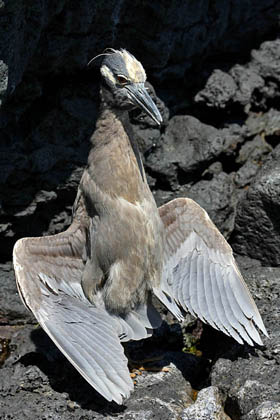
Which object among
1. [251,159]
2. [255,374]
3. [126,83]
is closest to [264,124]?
[251,159]

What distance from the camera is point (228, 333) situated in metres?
4.82

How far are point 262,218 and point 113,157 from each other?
1569 millimetres

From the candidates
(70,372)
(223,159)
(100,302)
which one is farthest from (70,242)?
(223,159)

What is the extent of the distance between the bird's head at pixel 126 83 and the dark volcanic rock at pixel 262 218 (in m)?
1.47

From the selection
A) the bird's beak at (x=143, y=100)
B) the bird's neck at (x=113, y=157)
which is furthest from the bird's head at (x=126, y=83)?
the bird's neck at (x=113, y=157)

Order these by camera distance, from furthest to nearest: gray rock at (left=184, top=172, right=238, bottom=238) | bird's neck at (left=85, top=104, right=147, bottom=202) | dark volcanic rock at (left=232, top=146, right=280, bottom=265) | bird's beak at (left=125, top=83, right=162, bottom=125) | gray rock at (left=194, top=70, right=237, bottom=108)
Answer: gray rock at (left=194, top=70, right=237, bottom=108)
gray rock at (left=184, top=172, right=238, bottom=238)
dark volcanic rock at (left=232, top=146, right=280, bottom=265)
bird's neck at (left=85, top=104, right=147, bottom=202)
bird's beak at (left=125, top=83, right=162, bottom=125)

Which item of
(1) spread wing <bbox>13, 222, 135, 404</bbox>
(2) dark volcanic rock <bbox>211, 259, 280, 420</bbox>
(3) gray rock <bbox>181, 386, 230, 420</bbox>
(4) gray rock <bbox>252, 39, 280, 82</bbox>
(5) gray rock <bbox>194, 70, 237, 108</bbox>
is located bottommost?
(3) gray rock <bbox>181, 386, 230, 420</bbox>

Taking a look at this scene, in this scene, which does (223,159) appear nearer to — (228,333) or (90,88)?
(90,88)

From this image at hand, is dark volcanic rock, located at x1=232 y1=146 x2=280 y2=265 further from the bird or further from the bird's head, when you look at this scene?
the bird's head

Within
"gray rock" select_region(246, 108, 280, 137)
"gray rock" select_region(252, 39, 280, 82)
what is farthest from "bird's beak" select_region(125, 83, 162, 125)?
"gray rock" select_region(252, 39, 280, 82)

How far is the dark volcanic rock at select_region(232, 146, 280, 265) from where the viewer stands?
5.69 m

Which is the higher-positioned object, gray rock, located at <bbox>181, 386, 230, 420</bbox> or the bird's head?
the bird's head

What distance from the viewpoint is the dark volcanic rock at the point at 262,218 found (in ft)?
18.7

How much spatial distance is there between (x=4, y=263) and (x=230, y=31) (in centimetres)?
297
